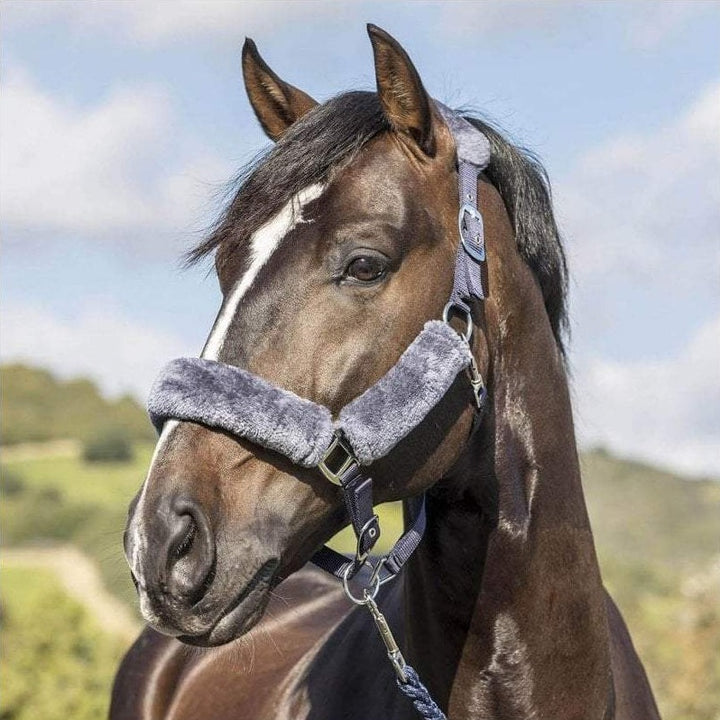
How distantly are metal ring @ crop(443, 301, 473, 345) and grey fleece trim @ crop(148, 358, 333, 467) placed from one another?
0.45 metres

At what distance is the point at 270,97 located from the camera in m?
3.58

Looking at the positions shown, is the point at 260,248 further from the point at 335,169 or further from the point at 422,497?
the point at 422,497

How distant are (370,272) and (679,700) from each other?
30.2ft

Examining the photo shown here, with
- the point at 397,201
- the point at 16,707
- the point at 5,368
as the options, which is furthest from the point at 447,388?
the point at 5,368

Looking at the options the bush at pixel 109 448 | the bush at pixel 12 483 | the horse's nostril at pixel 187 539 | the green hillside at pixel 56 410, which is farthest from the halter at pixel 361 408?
the green hillside at pixel 56 410

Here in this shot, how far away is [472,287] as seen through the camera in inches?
122

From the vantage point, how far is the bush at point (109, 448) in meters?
35.9

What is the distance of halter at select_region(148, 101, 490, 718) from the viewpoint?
2.76 metres

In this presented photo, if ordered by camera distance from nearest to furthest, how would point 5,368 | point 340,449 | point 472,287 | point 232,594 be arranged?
point 232,594 < point 340,449 < point 472,287 < point 5,368

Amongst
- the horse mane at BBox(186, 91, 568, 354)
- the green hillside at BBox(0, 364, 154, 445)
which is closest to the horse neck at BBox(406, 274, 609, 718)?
the horse mane at BBox(186, 91, 568, 354)

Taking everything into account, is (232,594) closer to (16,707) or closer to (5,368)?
(16,707)

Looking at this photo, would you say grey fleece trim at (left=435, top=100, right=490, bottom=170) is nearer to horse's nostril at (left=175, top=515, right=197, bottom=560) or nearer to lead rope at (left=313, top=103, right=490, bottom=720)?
lead rope at (left=313, top=103, right=490, bottom=720)

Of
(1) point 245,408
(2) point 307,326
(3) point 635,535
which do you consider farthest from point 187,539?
(3) point 635,535

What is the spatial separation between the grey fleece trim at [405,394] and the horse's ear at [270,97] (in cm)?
94
